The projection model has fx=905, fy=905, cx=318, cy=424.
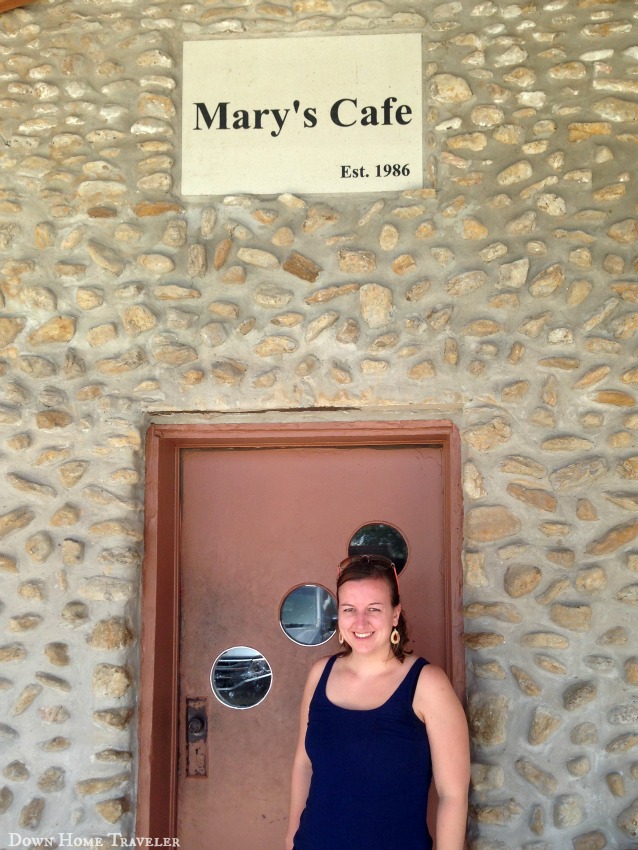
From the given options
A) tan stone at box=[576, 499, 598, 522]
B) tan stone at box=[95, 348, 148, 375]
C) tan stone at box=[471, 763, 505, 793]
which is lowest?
tan stone at box=[471, 763, 505, 793]

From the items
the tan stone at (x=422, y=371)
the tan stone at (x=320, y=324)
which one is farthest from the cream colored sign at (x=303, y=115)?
the tan stone at (x=422, y=371)

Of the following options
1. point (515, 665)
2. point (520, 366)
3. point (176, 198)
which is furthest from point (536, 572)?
point (176, 198)

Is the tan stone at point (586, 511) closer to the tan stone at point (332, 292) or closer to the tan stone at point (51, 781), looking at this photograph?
the tan stone at point (332, 292)

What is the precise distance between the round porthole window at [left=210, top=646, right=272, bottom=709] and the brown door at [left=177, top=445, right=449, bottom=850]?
3 cm

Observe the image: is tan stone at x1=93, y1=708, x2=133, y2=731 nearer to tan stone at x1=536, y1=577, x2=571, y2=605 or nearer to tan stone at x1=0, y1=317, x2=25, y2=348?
tan stone at x1=0, y1=317, x2=25, y2=348

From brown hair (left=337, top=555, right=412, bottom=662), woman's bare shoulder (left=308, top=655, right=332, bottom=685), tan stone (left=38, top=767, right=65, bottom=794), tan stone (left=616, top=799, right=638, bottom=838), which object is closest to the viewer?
brown hair (left=337, top=555, right=412, bottom=662)

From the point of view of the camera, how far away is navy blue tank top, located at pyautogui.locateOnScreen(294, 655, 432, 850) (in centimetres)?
271

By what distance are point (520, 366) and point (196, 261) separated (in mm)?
1387

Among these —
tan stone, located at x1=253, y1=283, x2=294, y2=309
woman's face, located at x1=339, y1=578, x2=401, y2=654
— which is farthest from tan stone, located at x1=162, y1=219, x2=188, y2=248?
woman's face, located at x1=339, y1=578, x2=401, y2=654

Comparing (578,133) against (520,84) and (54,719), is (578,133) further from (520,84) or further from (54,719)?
(54,719)

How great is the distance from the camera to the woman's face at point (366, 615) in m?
2.91

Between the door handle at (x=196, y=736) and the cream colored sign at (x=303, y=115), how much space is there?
7.11ft

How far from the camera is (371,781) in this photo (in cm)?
273

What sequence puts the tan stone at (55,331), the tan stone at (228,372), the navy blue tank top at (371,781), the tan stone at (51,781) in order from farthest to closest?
the tan stone at (55,331) → the tan stone at (228,372) → the tan stone at (51,781) → the navy blue tank top at (371,781)
